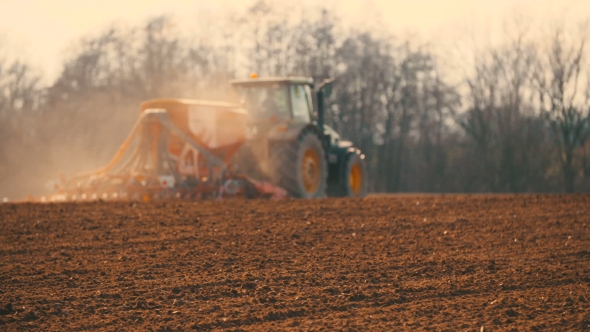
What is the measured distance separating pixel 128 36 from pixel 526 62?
17.1 meters

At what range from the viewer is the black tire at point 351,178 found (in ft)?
59.8

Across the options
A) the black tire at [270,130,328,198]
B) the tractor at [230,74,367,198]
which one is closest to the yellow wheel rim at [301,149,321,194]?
the tractor at [230,74,367,198]

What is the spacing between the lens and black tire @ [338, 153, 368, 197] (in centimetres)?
1823

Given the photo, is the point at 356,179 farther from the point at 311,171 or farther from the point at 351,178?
the point at 311,171

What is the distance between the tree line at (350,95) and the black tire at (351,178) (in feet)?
55.7

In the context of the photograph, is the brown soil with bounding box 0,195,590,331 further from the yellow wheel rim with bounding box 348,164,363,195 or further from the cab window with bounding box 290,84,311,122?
the yellow wheel rim with bounding box 348,164,363,195

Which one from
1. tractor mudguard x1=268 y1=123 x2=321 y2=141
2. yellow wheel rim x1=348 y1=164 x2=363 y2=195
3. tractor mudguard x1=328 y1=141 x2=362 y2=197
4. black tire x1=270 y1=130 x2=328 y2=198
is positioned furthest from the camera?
yellow wheel rim x1=348 y1=164 x2=363 y2=195

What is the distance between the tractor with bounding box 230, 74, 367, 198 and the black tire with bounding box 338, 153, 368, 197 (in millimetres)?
20

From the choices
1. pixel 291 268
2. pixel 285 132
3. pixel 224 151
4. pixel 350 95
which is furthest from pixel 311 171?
pixel 350 95

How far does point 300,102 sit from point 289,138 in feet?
4.91

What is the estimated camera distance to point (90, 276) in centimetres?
774

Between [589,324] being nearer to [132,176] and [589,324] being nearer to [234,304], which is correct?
[234,304]

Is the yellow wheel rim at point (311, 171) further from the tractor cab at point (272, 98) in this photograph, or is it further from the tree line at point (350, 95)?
the tree line at point (350, 95)

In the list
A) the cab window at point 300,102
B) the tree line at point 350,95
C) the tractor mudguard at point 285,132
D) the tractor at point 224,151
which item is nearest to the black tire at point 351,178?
the tractor at point 224,151
